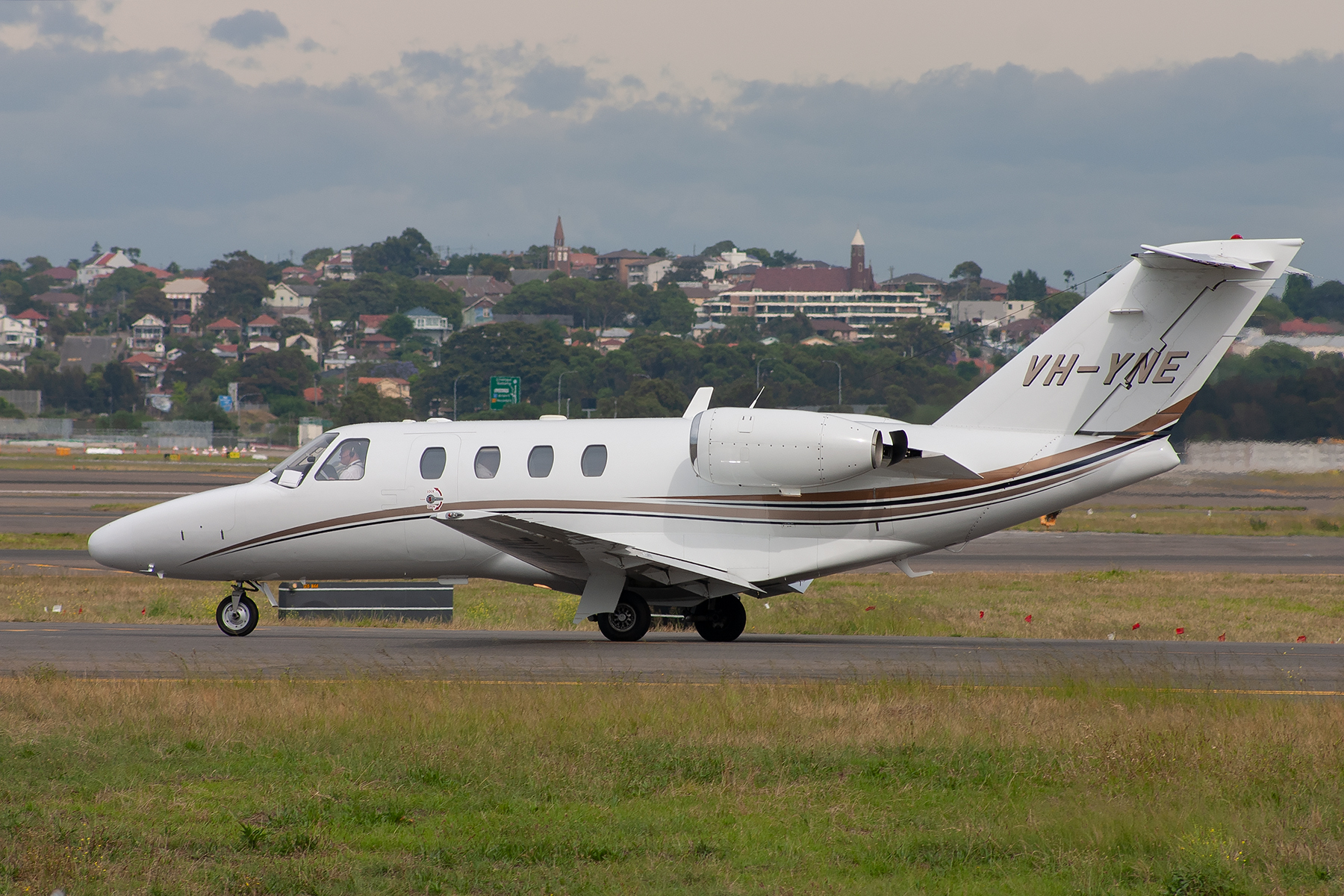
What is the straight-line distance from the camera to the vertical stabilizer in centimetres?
1755

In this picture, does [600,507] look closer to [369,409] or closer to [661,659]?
[661,659]

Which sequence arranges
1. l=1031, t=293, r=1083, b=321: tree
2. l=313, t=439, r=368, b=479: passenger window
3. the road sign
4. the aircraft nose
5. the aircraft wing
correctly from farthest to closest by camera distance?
l=1031, t=293, r=1083, b=321: tree → the road sign → the aircraft nose → l=313, t=439, r=368, b=479: passenger window → the aircraft wing

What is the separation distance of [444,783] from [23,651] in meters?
10.4

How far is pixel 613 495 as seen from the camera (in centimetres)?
1900

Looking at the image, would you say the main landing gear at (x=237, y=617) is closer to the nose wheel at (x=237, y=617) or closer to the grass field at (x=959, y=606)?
the nose wheel at (x=237, y=617)

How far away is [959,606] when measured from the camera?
2708 centimetres

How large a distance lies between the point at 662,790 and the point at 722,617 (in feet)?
33.7

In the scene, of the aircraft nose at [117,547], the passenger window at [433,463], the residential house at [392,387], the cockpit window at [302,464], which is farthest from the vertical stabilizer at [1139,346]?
the residential house at [392,387]

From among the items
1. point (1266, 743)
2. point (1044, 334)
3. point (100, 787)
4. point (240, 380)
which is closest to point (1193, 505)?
point (1044, 334)

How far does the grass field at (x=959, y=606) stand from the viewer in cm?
2300

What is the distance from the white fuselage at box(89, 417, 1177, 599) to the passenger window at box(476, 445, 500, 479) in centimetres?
8

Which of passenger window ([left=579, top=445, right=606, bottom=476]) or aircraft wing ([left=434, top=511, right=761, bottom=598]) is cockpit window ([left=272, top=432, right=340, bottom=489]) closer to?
aircraft wing ([left=434, top=511, right=761, bottom=598])

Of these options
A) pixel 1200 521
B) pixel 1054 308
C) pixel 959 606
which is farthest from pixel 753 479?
pixel 1054 308

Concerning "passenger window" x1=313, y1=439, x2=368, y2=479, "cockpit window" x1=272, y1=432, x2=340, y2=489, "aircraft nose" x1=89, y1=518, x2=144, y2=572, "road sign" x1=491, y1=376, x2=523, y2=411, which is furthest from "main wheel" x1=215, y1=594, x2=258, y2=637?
"road sign" x1=491, y1=376, x2=523, y2=411
